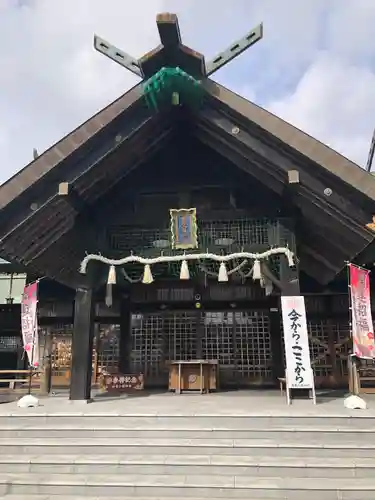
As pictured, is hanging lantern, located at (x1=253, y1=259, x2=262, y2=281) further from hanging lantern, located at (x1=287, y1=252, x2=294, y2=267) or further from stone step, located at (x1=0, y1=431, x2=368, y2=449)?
stone step, located at (x1=0, y1=431, x2=368, y2=449)

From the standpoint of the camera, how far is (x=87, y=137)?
26.7 ft

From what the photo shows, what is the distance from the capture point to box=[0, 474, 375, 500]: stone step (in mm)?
5188

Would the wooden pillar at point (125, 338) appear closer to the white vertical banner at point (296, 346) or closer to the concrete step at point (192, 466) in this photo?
the white vertical banner at point (296, 346)

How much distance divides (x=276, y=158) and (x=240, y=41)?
2336mm

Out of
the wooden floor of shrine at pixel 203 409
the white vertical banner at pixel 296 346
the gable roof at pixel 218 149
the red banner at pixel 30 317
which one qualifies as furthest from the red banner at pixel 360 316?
the red banner at pixel 30 317

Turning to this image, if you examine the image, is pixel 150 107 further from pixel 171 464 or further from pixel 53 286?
pixel 53 286

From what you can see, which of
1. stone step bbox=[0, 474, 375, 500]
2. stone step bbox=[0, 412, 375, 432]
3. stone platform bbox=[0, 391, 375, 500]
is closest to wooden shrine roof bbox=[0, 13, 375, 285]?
stone step bbox=[0, 412, 375, 432]

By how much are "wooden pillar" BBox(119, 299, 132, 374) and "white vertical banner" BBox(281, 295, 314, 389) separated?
630cm

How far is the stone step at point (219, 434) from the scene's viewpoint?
6195mm

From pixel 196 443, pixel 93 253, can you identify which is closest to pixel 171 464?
pixel 196 443

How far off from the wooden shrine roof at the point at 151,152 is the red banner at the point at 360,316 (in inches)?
25.2

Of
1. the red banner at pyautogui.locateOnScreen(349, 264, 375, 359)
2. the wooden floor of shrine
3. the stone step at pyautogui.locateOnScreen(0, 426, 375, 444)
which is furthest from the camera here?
the red banner at pyautogui.locateOnScreen(349, 264, 375, 359)

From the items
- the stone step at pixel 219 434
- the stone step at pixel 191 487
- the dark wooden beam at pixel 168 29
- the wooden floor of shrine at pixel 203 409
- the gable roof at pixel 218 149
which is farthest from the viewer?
the gable roof at pixel 218 149

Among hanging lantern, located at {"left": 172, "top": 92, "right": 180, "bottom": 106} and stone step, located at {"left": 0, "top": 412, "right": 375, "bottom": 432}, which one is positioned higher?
hanging lantern, located at {"left": 172, "top": 92, "right": 180, "bottom": 106}
